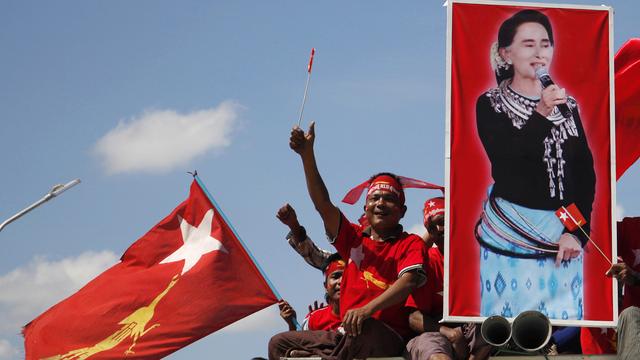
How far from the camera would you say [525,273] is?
35.0ft

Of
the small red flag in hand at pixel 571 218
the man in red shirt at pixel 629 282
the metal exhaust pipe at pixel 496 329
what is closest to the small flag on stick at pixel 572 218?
the small red flag in hand at pixel 571 218

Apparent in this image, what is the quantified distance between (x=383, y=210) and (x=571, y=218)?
1510 millimetres

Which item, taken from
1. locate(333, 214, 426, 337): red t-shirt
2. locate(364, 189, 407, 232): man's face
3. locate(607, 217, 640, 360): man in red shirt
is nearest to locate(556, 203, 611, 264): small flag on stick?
locate(607, 217, 640, 360): man in red shirt

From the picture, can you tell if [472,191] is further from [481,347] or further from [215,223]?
[215,223]

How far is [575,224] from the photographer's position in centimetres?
1079

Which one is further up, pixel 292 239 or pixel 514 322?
pixel 292 239

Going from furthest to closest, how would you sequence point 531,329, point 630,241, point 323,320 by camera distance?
point 323,320
point 630,241
point 531,329

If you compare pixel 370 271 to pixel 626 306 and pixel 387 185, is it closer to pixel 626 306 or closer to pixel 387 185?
pixel 387 185

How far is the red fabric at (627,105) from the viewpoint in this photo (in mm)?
12812

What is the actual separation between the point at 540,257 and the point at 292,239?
262 centimetres

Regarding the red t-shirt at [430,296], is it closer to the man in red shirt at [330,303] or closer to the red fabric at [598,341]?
the man in red shirt at [330,303]

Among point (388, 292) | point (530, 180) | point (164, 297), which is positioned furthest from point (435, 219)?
point (164, 297)

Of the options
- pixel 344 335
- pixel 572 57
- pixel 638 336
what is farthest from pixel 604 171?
pixel 344 335

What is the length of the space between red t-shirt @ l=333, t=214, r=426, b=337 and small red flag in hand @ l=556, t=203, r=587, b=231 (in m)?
1.16
